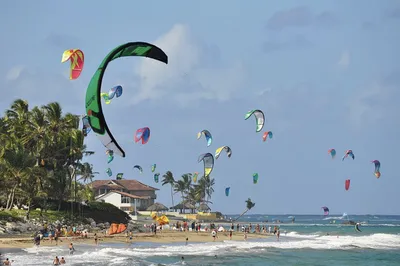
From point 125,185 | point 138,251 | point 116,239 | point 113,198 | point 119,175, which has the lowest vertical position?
point 138,251

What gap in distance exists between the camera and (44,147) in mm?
49562

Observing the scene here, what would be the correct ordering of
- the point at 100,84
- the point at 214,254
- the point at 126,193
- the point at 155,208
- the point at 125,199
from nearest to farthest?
the point at 100,84 → the point at 214,254 → the point at 125,199 → the point at 155,208 → the point at 126,193

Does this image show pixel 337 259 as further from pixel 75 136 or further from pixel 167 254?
pixel 75 136

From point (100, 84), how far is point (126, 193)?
231 ft

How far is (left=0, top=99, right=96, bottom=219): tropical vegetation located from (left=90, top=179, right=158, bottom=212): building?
27029mm

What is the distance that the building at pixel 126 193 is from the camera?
8169 centimetres

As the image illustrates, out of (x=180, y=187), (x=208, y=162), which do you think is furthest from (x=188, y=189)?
(x=208, y=162)

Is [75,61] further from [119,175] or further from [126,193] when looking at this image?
[119,175]

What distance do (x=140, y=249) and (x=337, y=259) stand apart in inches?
458

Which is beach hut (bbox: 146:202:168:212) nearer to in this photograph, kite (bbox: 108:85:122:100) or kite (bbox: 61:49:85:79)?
kite (bbox: 108:85:122:100)

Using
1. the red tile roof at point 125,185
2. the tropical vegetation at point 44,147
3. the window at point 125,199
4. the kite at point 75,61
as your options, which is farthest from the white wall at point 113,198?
the kite at point 75,61

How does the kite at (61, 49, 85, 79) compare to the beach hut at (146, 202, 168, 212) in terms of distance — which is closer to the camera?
the kite at (61, 49, 85, 79)

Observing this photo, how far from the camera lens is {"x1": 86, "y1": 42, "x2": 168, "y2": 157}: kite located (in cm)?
1403

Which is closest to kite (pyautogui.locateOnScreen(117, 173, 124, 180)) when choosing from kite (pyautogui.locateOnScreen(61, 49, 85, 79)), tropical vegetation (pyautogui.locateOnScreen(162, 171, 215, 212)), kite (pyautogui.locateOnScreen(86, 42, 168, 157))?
tropical vegetation (pyautogui.locateOnScreen(162, 171, 215, 212))
